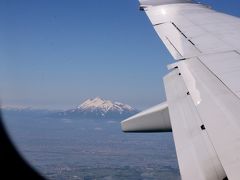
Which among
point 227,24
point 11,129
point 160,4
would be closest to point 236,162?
point 11,129

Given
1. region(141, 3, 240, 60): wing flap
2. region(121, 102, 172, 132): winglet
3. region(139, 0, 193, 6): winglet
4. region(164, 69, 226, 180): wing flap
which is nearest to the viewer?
region(164, 69, 226, 180): wing flap

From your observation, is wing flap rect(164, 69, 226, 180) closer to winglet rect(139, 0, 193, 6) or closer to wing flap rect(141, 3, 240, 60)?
wing flap rect(141, 3, 240, 60)

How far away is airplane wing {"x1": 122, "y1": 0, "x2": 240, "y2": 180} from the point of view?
2311mm

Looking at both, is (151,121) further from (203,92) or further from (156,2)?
(156,2)

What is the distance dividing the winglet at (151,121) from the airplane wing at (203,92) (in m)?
0.02

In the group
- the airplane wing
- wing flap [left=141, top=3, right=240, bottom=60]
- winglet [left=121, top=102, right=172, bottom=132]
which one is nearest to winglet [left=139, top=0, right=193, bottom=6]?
wing flap [left=141, top=3, right=240, bottom=60]

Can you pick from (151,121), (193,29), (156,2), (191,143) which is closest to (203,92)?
(191,143)

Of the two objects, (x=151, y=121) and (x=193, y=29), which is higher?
(x=193, y=29)

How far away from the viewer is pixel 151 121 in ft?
13.7

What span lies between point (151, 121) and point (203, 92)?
96 centimetres

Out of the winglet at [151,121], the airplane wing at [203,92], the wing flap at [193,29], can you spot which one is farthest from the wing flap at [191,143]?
the wing flap at [193,29]

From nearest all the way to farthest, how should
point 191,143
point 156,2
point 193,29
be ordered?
point 191,143 < point 193,29 < point 156,2

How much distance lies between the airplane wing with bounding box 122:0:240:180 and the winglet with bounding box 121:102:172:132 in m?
0.02

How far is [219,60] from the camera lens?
4164mm
